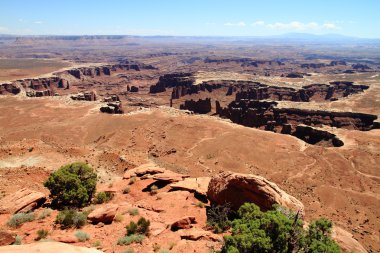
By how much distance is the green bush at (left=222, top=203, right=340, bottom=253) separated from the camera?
13680mm

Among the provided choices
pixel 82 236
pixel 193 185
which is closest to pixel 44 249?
pixel 82 236

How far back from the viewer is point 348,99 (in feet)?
348

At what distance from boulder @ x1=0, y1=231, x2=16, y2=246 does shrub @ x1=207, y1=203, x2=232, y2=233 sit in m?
10.4

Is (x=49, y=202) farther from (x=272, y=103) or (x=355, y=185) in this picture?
(x=272, y=103)

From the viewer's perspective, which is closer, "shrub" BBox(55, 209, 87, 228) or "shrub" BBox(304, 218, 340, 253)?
"shrub" BBox(304, 218, 340, 253)

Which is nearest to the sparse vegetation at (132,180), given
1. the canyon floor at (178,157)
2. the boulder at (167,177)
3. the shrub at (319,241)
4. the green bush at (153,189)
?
the canyon floor at (178,157)

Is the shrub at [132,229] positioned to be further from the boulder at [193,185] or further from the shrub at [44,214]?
the boulder at [193,185]

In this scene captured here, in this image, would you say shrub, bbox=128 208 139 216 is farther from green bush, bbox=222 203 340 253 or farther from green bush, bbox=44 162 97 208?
green bush, bbox=222 203 340 253

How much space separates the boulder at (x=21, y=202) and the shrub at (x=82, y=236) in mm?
6269

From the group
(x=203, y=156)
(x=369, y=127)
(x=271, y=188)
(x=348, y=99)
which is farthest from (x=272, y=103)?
(x=271, y=188)

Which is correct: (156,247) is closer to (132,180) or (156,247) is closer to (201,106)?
(132,180)

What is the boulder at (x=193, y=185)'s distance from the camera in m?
26.0

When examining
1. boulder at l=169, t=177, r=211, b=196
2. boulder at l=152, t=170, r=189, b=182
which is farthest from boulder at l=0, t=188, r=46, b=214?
boulder at l=169, t=177, r=211, b=196

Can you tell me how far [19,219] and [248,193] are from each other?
1365cm
